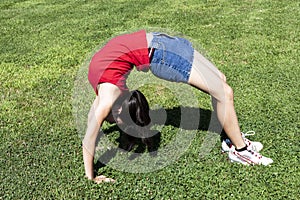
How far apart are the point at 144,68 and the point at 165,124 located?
4.01 ft

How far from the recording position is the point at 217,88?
3523 millimetres

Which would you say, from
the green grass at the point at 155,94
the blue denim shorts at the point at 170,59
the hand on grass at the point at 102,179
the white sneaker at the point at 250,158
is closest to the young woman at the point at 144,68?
the blue denim shorts at the point at 170,59

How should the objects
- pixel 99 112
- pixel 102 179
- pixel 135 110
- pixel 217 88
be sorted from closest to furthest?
1. pixel 99 112
2. pixel 217 88
3. pixel 102 179
4. pixel 135 110

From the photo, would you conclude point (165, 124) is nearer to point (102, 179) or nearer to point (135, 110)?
point (135, 110)

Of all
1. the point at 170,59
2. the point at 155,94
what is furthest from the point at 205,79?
the point at 155,94

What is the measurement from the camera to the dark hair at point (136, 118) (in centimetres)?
376

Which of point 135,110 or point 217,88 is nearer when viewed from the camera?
point 217,88

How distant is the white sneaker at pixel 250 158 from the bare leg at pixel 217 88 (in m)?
0.12

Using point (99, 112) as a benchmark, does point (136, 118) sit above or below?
below

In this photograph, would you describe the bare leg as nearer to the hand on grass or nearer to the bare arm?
the bare arm

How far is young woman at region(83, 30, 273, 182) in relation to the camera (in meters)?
3.38

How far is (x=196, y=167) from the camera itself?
382 centimetres

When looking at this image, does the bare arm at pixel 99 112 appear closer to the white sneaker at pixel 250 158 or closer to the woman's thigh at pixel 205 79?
the woman's thigh at pixel 205 79

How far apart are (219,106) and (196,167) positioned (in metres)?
0.62
